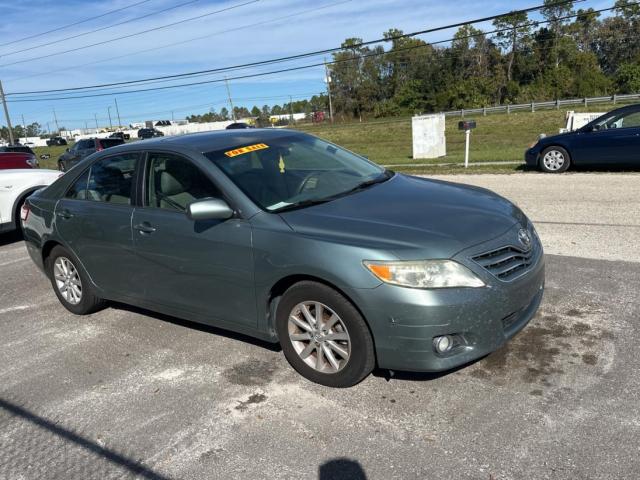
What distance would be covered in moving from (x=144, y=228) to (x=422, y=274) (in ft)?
7.48

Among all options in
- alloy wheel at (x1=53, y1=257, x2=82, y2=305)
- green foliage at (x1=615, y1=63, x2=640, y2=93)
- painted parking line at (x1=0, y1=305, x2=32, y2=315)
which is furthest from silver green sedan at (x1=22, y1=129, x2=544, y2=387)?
green foliage at (x1=615, y1=63, x2=640, y2=93)

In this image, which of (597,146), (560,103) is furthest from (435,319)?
(560,103)

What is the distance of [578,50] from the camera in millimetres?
78000

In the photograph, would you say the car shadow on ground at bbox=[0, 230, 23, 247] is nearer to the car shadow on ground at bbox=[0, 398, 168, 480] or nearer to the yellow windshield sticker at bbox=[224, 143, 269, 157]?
the car shadow on ground at bbox=[0, 398, 168, 480]

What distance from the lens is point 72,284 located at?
538 cm

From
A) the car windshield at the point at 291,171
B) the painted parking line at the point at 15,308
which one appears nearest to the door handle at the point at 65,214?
the painted parking line at the point at 15,308

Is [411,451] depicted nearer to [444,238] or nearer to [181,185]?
[444,238]

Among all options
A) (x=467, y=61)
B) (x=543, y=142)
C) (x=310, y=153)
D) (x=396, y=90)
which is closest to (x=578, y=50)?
(x=467, y=61)

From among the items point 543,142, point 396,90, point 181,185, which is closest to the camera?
point 181,185

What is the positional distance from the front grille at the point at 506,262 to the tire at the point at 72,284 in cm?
355

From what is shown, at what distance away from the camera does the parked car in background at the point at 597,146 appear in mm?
11195

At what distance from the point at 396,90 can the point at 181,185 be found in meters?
86.6

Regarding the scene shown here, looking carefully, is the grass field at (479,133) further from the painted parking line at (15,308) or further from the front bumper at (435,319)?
the front bumper at (435,319)

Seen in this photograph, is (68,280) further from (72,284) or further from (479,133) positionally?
(479,133)
